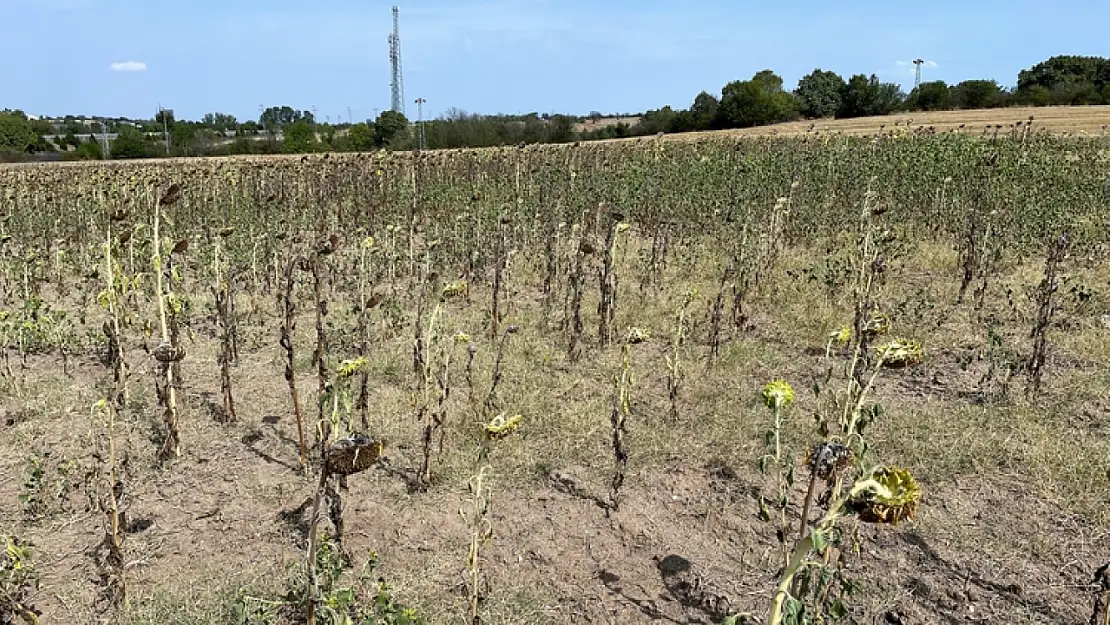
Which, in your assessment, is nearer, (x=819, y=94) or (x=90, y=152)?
(x=90, y=152)

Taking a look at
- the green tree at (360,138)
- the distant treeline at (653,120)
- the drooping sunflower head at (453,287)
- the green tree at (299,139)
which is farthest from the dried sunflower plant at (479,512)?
the green tree at (299,139)

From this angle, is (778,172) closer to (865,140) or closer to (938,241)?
(938,241)

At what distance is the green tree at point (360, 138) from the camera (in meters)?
28.0

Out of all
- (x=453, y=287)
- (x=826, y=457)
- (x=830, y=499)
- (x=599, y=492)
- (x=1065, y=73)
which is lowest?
(x=599, y=492)

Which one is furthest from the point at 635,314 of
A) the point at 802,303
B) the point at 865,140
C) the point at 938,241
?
the point at 865,140

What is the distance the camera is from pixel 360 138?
92.7 ft

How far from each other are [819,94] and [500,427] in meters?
47.2

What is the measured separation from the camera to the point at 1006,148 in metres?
10.9

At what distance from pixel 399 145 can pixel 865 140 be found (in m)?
16.9

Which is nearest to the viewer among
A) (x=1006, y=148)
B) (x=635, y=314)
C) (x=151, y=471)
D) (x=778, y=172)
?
(x=151, y=471)

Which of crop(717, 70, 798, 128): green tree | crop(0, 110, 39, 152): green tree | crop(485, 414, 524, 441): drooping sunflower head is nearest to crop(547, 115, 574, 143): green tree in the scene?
crop(717, 70, 798, 128): green tree

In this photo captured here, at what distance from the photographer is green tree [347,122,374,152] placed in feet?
91.8

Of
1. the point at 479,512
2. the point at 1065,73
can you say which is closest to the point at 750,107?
the point at 1065,73

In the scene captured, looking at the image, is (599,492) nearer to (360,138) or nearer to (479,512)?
(479,512)
